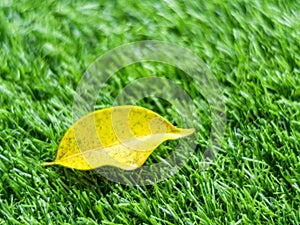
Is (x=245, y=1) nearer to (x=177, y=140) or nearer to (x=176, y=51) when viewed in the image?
(x=176, y=51)

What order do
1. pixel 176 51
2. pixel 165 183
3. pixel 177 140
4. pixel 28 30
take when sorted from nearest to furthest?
pixel 165 183 → pixel 177 140 → pixel 176 51 → pixel 28 30

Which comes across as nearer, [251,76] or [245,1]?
[251,76]

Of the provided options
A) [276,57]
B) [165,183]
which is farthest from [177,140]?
[276,57]

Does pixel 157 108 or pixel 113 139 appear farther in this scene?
pixel 157 108
